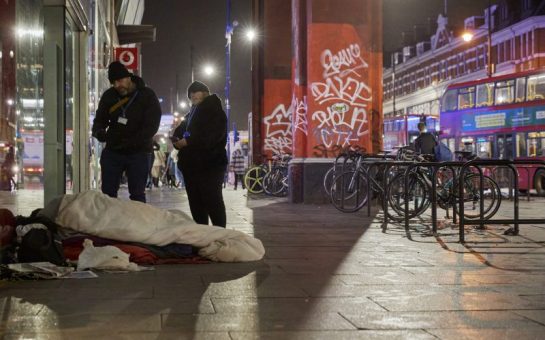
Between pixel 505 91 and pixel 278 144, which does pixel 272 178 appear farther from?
pixel 505 91

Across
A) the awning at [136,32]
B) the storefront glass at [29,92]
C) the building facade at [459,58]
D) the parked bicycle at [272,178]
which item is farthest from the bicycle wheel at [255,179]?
the building facade at [459,58]

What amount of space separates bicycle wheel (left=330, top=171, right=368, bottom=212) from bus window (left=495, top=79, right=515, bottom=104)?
11326mm

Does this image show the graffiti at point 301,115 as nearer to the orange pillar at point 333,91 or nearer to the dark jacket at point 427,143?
the orange pillar at point 333,91

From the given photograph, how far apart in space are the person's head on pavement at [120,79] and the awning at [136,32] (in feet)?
57.5

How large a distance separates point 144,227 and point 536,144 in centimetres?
1781

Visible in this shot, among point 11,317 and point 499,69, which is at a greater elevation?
point 499,69

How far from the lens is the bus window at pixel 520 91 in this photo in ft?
72.9

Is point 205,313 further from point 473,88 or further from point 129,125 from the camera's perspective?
point 473,88

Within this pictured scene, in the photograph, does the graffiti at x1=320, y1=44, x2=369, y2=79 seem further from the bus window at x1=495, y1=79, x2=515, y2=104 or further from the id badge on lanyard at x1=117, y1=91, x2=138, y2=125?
the bus window at x1=495, y1=79, x2=515, y2=104

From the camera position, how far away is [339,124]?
49.9ft

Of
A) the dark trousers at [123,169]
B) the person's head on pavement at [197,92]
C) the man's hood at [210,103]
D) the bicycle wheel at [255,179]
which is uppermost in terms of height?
the person's head on pavement at [197,92]

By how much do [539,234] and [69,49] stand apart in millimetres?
6432

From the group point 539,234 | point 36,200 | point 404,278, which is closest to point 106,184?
point 36,200

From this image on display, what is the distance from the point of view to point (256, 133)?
24.8m
